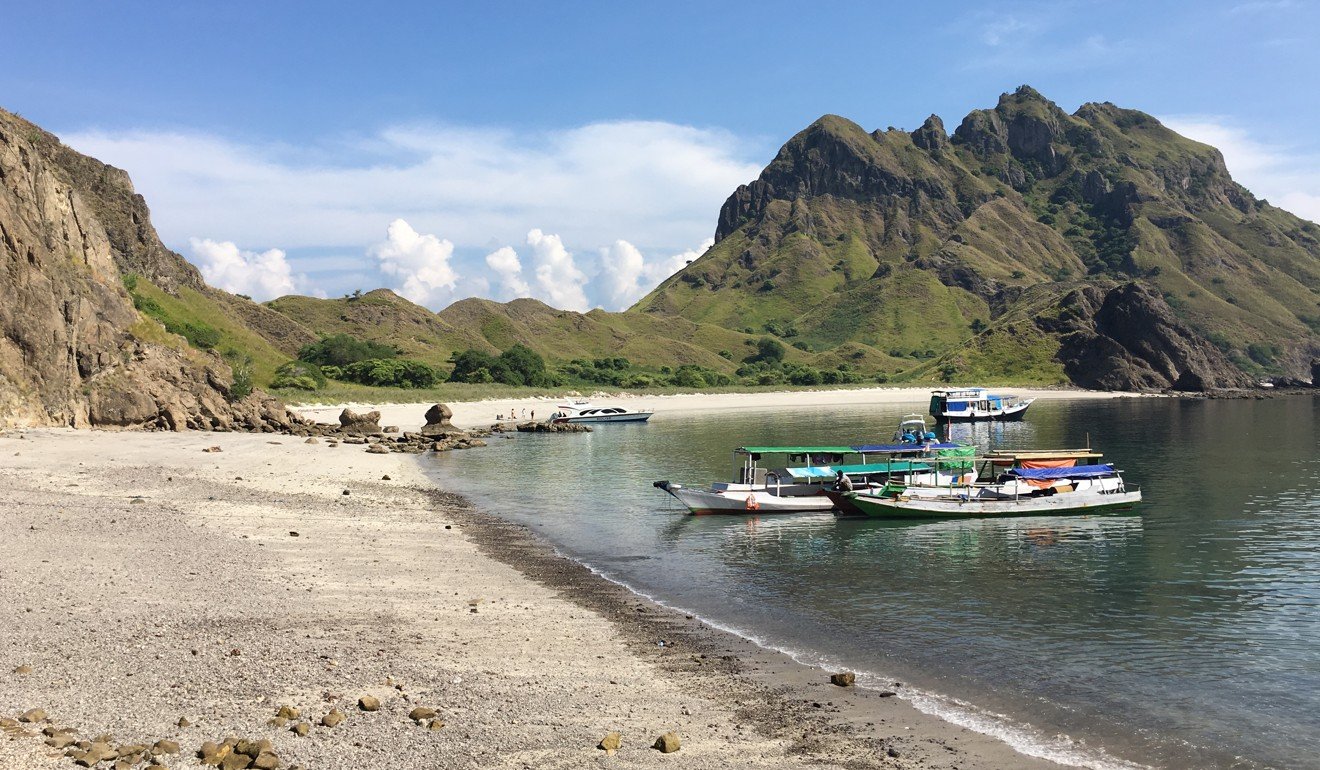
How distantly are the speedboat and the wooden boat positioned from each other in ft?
6.31

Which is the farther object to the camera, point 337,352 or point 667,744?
point 337,352

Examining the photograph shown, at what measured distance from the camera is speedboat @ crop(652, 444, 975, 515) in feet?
140

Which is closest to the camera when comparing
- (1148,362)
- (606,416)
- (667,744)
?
(667,744)

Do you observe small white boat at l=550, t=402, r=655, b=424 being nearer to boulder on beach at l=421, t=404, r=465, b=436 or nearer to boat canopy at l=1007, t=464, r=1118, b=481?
boulder on beach at l=421, t=404, r=465, b=436

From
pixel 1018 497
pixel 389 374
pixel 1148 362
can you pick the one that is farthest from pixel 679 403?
pixel 1148 362

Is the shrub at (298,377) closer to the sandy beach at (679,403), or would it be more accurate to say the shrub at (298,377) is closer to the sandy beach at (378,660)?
the sandy beach at (679,403)

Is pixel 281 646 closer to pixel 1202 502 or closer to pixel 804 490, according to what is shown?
pixel 804 490

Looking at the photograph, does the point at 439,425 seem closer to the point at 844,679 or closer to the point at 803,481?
the point at 803,481

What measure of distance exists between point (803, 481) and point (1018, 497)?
35.2 ft

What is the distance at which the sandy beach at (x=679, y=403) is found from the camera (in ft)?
327

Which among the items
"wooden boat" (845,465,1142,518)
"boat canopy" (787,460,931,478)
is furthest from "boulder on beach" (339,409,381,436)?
"wooden boat" (845,465,1142,518)

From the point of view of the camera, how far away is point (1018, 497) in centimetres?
4325

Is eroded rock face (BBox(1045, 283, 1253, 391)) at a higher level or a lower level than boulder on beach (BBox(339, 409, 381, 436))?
higher

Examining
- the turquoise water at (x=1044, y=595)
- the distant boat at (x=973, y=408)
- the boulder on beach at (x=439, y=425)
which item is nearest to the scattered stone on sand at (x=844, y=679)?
the turquoise water at (x=1044, y=595)
